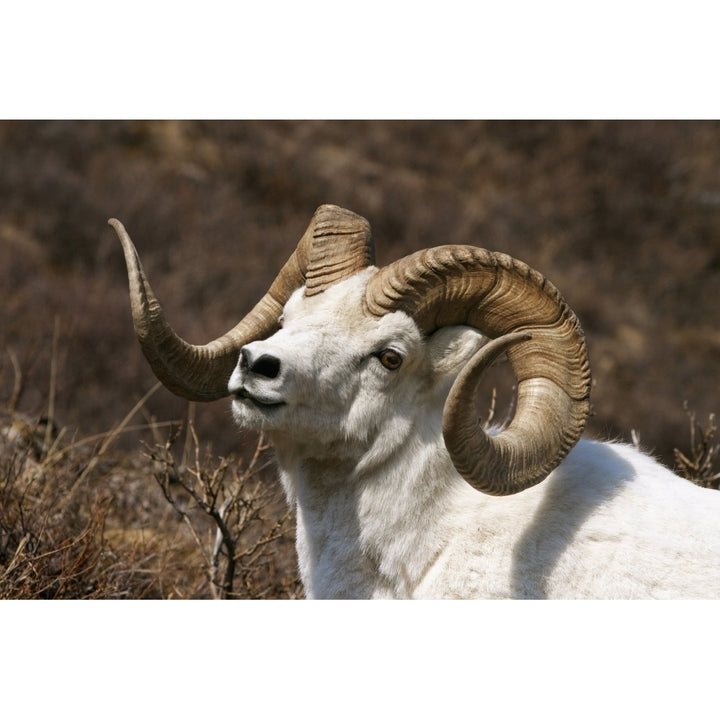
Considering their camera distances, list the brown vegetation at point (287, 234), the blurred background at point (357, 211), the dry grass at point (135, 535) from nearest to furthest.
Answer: the dry grass at point (135, 535) → the brown vegetation at point (287, 234) → the blurred background at point (357, 211)

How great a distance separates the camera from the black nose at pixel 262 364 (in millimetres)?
4637

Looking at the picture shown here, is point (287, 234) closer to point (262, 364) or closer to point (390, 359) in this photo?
point (390, 359)

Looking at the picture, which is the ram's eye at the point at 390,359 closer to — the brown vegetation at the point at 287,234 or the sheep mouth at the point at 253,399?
the sheep mouth at the point at 253,399

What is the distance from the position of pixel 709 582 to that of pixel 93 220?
741 inches

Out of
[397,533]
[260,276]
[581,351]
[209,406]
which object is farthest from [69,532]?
[260,276]

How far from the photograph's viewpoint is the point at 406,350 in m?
5.01

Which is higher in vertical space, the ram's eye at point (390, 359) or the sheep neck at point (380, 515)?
the ram's eye at point (390, 359)

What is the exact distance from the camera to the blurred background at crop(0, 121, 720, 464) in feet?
57.2

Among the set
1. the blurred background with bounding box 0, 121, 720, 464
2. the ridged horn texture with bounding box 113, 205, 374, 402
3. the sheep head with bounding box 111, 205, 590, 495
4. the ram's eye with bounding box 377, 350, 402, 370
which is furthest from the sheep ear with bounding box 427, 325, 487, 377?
the blurred background with bounding box 0, 121, 720, 464

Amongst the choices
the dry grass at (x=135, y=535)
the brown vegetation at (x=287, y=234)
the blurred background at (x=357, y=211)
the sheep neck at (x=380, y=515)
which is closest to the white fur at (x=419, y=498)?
the sheep neck at (x=380, y=515)

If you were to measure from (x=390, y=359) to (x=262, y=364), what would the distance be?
0.66 metres

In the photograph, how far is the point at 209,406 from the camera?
15.2m

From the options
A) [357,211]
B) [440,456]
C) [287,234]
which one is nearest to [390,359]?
[440,456]

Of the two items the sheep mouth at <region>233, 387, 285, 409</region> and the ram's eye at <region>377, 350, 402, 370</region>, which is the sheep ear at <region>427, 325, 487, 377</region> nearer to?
the ram's eye at <region>377, 350, 402, 370</region>
